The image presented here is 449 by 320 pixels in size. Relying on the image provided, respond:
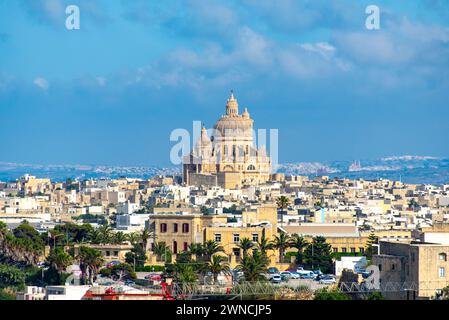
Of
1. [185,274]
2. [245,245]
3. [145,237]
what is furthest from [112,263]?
[185,274]

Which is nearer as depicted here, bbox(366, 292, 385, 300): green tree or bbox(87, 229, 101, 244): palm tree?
bbox(366, 292, 385, 300): green tree

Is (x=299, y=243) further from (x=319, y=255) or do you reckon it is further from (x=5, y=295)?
(x=5, y=295)

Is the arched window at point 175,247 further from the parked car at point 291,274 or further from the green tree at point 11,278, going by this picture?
the green tree at point 11,278

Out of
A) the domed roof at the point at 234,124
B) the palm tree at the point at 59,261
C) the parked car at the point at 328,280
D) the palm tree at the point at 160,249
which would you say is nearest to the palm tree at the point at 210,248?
the palm tree at the point at 160,249

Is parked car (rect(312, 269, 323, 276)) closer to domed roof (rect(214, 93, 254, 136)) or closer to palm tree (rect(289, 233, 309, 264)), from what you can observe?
palm tree (rect(289, 233, 309, 264))

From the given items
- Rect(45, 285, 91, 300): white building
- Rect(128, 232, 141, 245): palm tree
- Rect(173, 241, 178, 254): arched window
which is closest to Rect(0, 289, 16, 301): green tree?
Rect(45, 285, 91, 300): white building
